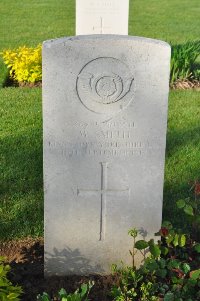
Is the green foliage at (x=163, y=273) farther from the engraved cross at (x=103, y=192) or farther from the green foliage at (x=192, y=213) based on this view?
the engraved cross at (x=103, y=192)

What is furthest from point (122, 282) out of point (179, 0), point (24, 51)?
point (179, 0)

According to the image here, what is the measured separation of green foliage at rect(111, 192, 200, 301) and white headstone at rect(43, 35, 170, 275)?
13cm

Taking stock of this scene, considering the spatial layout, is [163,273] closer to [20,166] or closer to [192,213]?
[192,213]

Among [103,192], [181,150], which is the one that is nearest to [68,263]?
[103,192]

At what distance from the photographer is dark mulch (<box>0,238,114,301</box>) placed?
326 centimetres

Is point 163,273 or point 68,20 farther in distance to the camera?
point 68,20

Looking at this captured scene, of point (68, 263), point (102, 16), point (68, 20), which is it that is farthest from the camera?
point (68, 20)

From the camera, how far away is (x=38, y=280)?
11.2 ft

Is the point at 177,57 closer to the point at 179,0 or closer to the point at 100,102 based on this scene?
the point at 100,102

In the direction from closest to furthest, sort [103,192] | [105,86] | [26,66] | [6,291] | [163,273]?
[6,291] < [105,86] < [163,273] < [103,192] < [26,66]

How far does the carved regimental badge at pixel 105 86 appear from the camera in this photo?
3.00 meters

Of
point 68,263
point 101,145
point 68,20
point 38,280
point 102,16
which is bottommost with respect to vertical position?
point 38,280

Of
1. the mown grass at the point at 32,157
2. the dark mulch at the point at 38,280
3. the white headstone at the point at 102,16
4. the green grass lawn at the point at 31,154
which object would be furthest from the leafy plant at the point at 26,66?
the dark mulch at the point at 38,280

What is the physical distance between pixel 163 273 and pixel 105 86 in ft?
3.60
